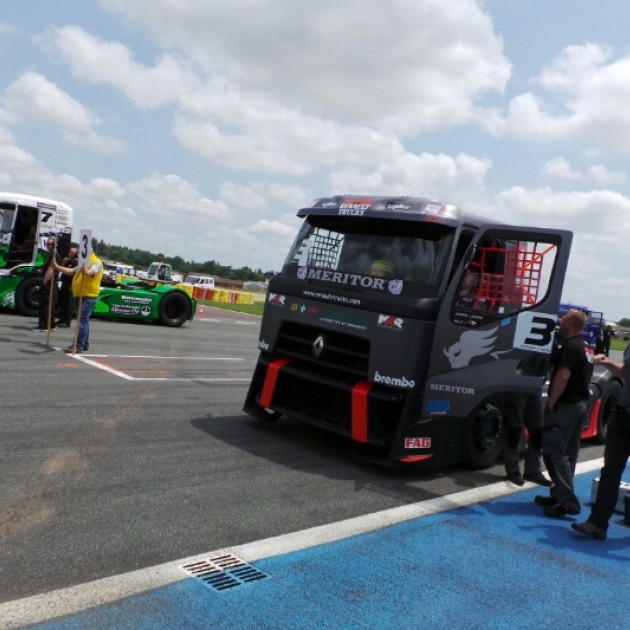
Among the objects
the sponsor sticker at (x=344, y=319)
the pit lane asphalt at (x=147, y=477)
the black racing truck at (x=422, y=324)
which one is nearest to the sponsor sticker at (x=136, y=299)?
the pit lane asphalt at (x=147, y=477)

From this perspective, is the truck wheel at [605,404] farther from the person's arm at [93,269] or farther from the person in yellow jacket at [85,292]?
the person's arm at [93,269]

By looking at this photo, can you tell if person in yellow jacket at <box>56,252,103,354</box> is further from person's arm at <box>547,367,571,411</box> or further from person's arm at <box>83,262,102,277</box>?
person's arm at <box>547,367,571,411</box>

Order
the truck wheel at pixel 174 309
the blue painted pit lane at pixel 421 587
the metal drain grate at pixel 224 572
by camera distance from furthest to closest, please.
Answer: the truck wheel at pixel 174 309 → the metal drain grate at pixel 224 572 → the blue painted pit lane at pixel 421 587

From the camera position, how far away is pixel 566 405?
18.3 feet

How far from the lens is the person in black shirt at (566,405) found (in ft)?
18.0

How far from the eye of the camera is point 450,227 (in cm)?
582

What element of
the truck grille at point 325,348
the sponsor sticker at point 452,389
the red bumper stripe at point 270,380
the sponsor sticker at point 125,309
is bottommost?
the sponsor sticker at point 125,309

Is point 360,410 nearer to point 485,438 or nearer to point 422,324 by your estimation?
point 422,324

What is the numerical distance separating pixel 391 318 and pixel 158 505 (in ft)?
8.09

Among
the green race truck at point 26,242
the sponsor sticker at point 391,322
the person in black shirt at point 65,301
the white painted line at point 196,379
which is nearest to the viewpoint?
the sponsor sticker at point 391,322

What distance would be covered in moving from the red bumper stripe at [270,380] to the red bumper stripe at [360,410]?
3.17 feet

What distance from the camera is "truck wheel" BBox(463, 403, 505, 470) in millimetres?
6434

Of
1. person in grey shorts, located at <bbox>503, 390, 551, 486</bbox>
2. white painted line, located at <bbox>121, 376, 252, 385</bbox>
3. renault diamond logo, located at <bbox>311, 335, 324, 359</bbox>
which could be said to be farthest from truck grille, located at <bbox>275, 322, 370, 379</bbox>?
white painted line, located at <bbox>121, 376, 252, 385</bbox>

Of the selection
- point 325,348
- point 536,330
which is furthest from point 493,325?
point 325,348
